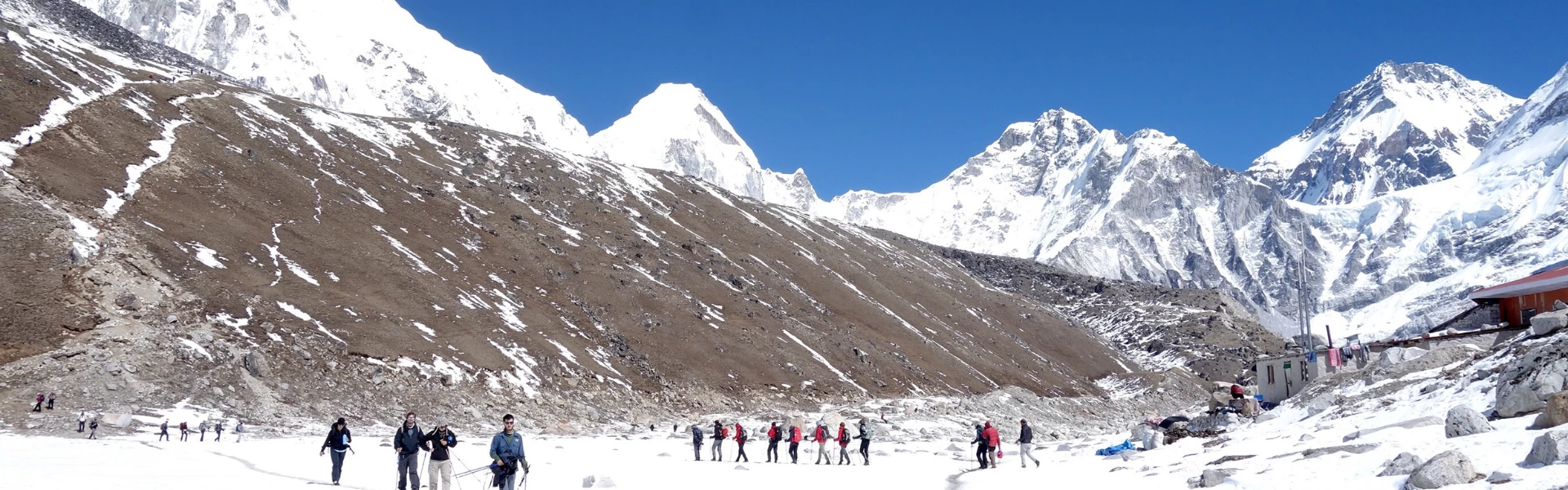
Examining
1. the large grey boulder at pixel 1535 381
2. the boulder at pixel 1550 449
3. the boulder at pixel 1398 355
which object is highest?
the boulder at pixel 1398 355

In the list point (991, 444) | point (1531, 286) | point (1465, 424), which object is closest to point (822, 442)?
point (991, 444)

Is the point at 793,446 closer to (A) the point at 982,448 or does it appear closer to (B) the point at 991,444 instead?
(A) the point at 982,448

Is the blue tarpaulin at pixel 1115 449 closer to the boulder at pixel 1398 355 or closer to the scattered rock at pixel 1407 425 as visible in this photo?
the boulder at pixel 1398 355

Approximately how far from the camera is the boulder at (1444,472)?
1469 cm

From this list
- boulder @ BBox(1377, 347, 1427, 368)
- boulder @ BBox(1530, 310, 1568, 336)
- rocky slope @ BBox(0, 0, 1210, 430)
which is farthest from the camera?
rocky slope @ BBox(0, 0, 1210, 430)

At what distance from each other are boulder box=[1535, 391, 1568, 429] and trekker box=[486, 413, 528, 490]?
677 inches

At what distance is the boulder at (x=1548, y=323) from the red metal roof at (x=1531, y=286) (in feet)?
36.7

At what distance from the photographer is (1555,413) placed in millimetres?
16719

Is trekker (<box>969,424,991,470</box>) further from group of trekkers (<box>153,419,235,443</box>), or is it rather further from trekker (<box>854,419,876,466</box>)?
group of trekkers (<box>153,419,235,443</box>)

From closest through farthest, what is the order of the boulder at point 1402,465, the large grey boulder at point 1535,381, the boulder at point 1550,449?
the boulder at point 1550,449
the boulder at point 1402,465
the large grey boulder at point 1535,381

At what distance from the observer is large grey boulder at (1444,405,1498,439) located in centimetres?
1794

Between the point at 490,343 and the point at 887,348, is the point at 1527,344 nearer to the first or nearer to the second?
the point at 490,343

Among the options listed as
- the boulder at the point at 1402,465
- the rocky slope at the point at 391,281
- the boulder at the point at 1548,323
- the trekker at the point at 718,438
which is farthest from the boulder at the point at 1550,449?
the rocky slope at the point at 391,281

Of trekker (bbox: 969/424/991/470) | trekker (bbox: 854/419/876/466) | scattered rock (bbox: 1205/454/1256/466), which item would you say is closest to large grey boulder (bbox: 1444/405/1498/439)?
scattered rock (bbox: 1205/454/1256/466)
